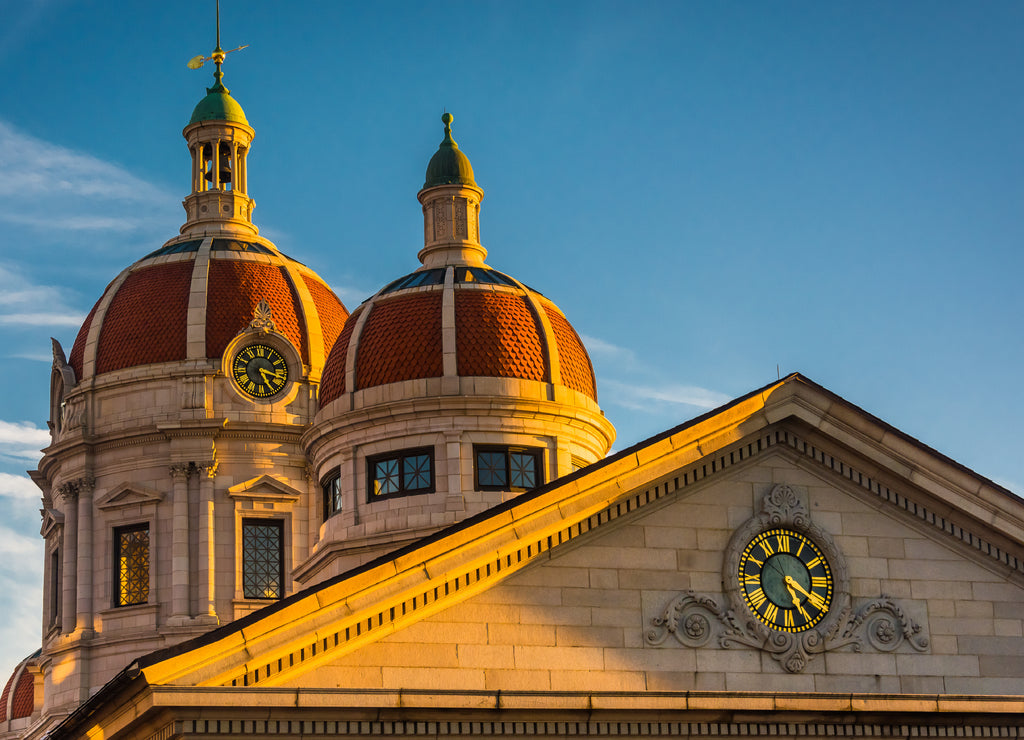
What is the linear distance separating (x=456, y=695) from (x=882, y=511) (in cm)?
740

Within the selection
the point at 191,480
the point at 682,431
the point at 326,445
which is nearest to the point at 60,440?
the point at 191,480

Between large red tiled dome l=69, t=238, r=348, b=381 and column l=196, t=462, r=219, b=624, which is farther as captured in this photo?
large red tiled dome l=69, t=238, r=348, b=381

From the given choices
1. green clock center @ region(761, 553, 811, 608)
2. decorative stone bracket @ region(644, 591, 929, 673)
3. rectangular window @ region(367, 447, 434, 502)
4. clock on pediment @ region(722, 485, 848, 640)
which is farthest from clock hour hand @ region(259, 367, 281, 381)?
decorative stone bracket @ region(644, 591, 929, 673)

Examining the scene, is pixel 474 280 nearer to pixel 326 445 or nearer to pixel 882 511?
pixel 326 445

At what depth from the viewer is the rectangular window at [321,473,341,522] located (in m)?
53.4

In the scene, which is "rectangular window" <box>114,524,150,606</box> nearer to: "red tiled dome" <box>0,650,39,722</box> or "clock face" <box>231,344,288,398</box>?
"clock face" <box>231,344,288,398</box>

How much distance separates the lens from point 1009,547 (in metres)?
31.1

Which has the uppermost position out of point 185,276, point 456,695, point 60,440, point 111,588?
point 185,276

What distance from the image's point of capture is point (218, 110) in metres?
78.1

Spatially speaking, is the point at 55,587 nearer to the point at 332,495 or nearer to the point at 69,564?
the point at 69,564

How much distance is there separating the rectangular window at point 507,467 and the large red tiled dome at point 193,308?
1939 centimetres

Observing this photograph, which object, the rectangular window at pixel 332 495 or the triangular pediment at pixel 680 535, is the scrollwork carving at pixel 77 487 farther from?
the triangular pediment at pixel 680 535

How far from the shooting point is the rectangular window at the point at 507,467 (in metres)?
53.7

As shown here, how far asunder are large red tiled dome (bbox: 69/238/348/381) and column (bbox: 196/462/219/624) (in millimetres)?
4386
